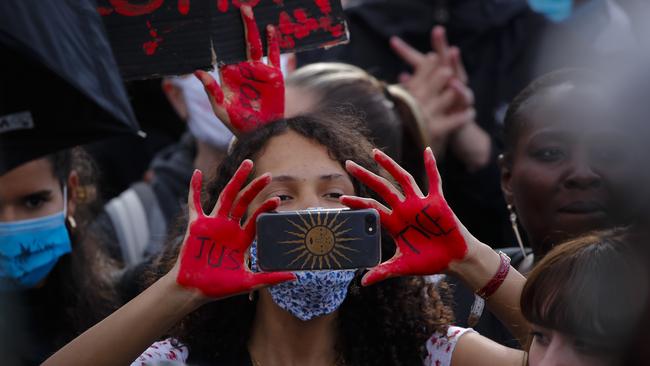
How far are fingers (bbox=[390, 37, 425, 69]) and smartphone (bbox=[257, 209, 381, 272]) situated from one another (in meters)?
2.13

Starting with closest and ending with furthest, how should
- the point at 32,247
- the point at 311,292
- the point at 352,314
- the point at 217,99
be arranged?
the point at 311,292
the point at 352,314
the point at 217,99
the point at 32,247

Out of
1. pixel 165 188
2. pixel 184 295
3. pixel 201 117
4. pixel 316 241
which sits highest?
pixel 316 241

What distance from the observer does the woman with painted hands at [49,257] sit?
3508mm

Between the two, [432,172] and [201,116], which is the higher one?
[432,172]

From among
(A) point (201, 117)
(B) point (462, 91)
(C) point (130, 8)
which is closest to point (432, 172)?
(C) point (130, 8)

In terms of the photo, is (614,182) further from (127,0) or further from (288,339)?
(127,0)

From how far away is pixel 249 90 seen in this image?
3301 mm

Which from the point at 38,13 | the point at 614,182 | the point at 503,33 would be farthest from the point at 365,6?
the point at 38,13

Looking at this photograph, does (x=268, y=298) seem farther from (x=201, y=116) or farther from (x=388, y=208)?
(x=201, y=116)

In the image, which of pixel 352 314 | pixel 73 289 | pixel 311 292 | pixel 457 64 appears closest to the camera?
pixel 311 292

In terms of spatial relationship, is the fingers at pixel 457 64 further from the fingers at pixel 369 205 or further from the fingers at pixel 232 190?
the fingers at pixel 232 190

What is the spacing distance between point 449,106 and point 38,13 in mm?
2215

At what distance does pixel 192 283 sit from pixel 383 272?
1.37ft

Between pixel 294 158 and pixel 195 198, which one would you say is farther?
pixel 294 158
